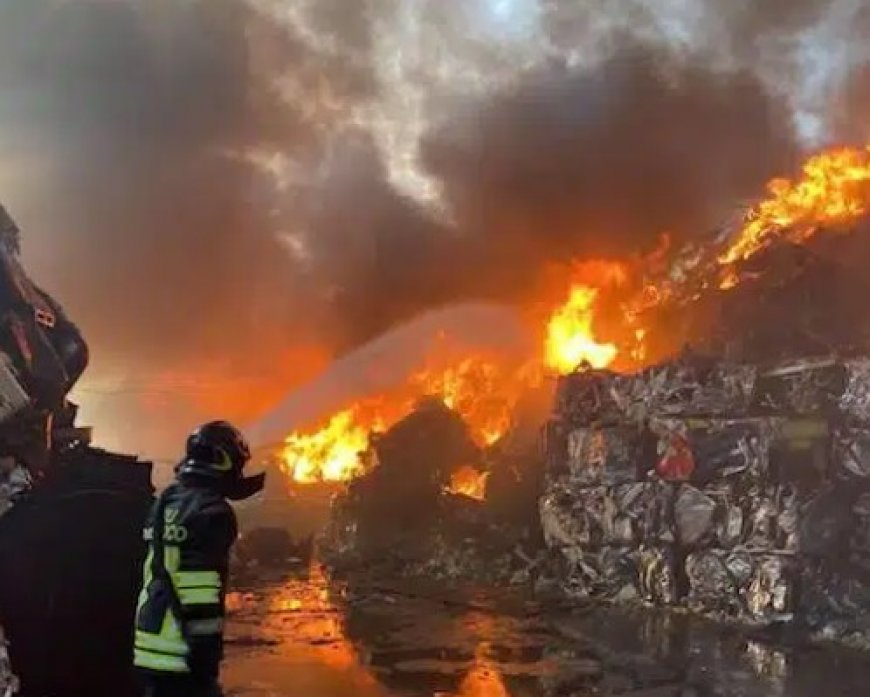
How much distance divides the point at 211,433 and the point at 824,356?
492 inches

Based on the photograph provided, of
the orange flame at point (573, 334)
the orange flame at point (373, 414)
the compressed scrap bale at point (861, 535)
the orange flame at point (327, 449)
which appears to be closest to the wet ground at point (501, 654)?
the compressed scrap bale at point (861, 535)

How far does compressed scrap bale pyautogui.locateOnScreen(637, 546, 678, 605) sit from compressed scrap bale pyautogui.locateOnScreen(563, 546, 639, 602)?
0.66ft

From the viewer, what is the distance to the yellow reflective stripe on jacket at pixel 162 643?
11.4 feet

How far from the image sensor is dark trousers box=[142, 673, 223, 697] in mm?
3504

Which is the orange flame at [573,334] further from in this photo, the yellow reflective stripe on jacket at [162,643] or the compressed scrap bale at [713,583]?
the yellow reflective stripe on jacket at [162,643]

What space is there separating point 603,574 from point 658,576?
0.99 m

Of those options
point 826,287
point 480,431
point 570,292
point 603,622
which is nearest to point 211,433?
point 603,622

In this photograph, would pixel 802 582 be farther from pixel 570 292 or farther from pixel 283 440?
pixel 283 440

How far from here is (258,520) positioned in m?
24.2

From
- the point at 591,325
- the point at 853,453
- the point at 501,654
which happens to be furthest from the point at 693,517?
the point at 591,325

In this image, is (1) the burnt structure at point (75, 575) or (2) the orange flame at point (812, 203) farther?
(2) the orange flame at point (812, 203)

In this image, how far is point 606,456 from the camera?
15.2 m

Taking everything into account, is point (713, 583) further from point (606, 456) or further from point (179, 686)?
point (179, 686)

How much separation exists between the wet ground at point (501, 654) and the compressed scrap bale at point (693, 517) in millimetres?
1228
